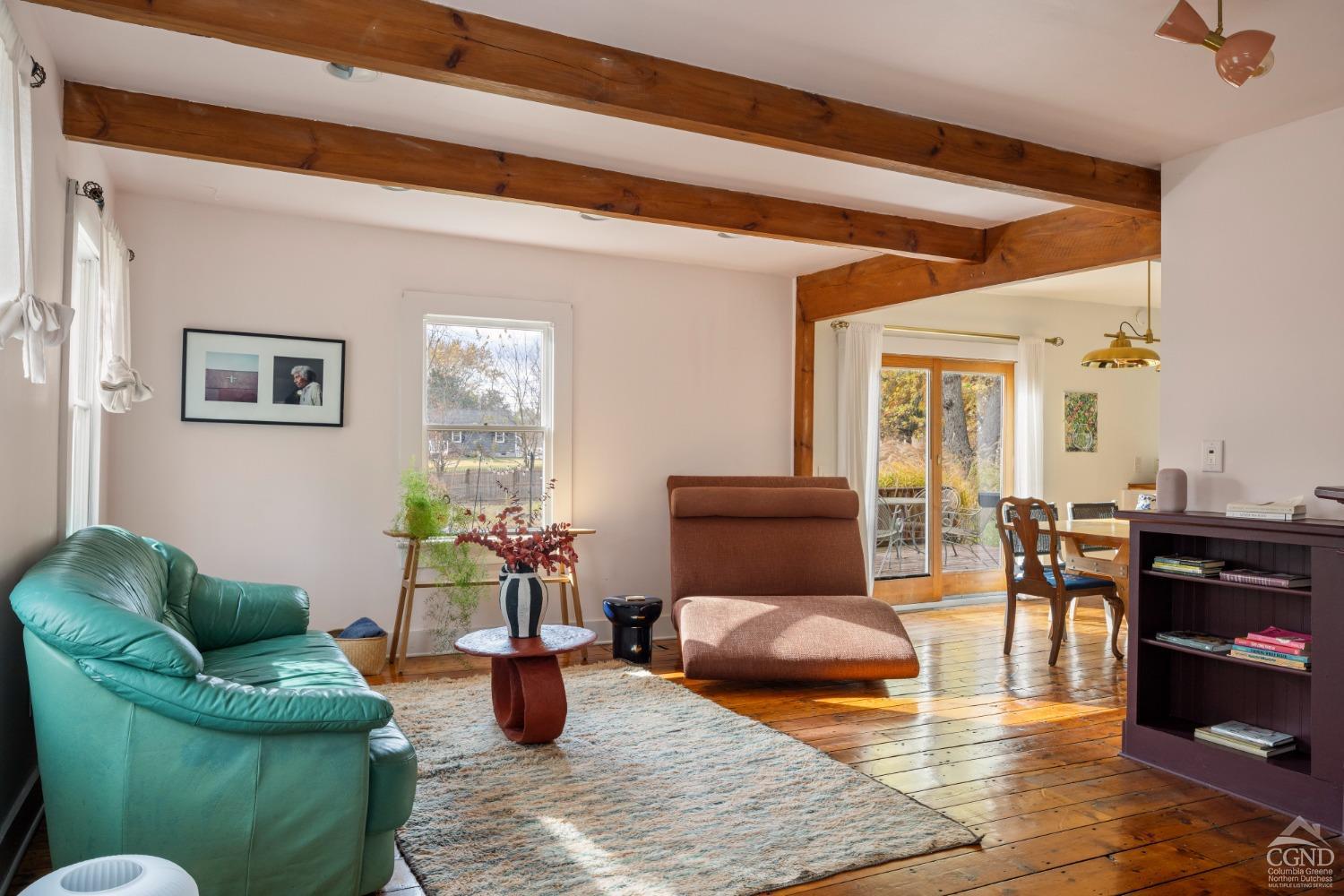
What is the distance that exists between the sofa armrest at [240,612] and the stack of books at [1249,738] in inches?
137

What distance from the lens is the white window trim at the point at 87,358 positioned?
10.7 ft

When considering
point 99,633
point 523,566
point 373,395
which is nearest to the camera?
point 99,633

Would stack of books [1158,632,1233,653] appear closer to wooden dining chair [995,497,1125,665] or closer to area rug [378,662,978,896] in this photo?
area rug [378,662,978,896]

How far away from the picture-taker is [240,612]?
362 cm

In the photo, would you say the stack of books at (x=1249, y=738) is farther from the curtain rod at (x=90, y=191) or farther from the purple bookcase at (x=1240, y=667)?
the curtain rod at (x=90, y=191)

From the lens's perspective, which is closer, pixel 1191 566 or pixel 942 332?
pixel 1191 566

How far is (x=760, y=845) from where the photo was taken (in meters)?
2.75

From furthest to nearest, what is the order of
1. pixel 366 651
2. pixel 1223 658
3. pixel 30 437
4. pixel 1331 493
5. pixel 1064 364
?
pixel 1064 364, pixel 366 651, pixel 1223 658, pixel 1331 493, pixel 30 437

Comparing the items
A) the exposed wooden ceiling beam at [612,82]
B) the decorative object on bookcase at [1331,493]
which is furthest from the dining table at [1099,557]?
the exposed wooden ceiling beam at [612,82]

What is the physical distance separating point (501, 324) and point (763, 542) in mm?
2033

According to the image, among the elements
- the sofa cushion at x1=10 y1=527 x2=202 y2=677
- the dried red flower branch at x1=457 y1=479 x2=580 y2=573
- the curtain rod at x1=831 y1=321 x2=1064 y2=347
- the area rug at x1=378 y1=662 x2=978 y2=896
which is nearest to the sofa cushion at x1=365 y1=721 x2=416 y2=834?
the area rug at x1=378 y1=662 x2=978 y2=896

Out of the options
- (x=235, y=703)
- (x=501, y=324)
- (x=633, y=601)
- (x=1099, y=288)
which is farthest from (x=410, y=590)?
(x=1099, y=288)

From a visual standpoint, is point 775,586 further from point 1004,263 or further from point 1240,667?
point 1240,667

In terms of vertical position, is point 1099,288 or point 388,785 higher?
point 1099,288
